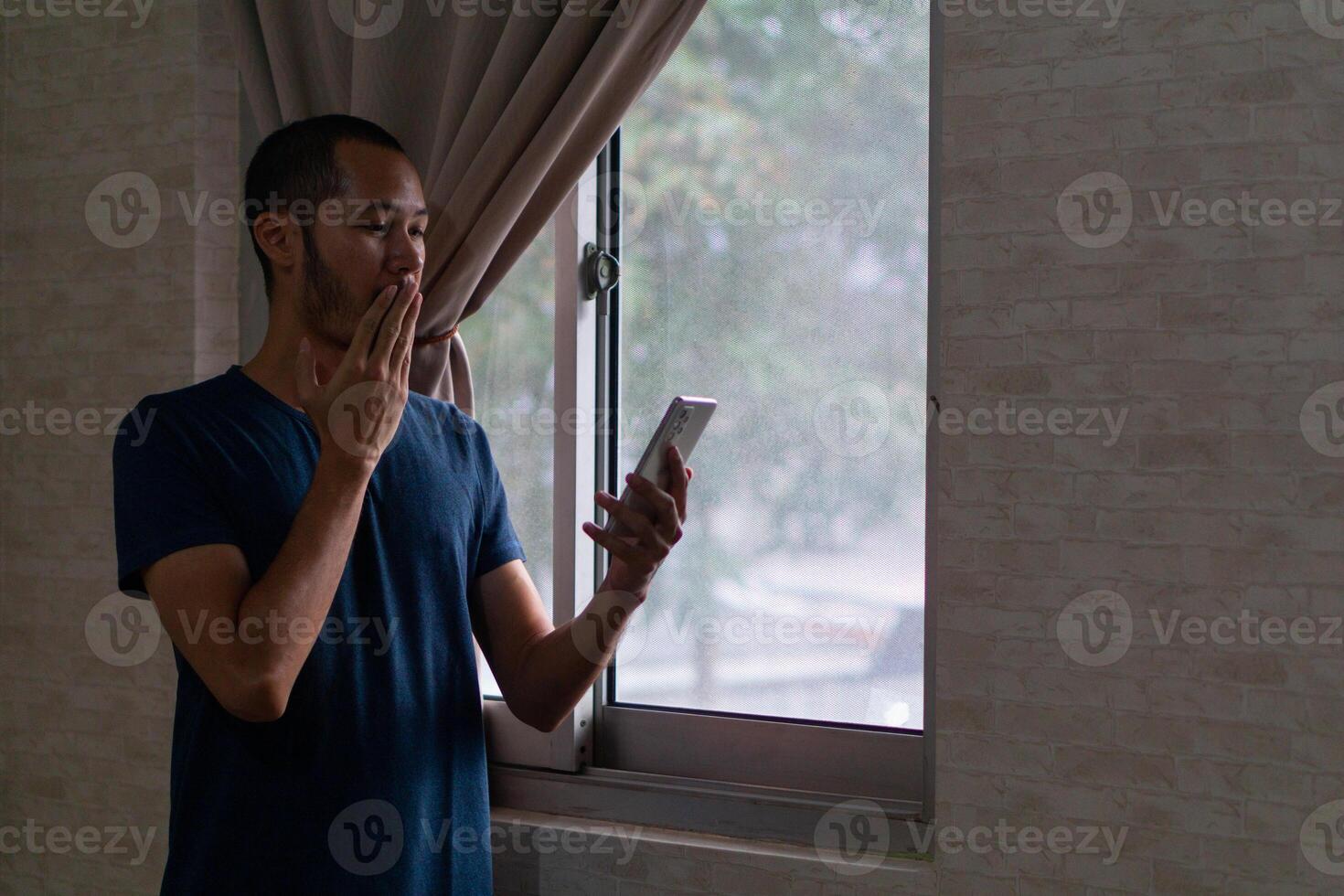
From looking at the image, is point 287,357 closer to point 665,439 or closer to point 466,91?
point 665,439

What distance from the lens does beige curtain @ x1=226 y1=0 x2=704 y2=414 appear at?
2066 millimetres

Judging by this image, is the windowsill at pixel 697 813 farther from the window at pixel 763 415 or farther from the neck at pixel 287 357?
the neck at pixel 287 357

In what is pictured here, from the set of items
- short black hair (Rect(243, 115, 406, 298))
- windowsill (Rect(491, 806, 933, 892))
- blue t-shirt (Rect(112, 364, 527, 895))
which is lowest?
windowsill (Rect(491, 806, 933, 892))

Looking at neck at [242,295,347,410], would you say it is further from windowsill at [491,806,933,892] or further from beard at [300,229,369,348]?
windowsill at [491,806,933,892]

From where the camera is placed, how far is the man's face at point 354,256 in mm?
1631

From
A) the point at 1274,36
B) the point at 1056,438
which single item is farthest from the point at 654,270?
the point at 1274,36

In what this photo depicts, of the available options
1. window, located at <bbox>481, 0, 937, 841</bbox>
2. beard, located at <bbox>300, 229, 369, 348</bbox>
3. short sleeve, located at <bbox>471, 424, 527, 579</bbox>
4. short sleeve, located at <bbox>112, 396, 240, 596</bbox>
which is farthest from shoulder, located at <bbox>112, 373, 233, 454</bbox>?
window, located at <bbox>481, 0, 937, 841</bbox>

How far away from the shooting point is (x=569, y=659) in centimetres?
169

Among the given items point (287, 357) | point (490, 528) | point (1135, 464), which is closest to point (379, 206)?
point (287, 357)

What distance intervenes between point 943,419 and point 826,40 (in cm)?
75


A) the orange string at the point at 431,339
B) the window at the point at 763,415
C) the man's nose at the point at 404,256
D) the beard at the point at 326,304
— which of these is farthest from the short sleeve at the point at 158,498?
the window at the point at 763,415

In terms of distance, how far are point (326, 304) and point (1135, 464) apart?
1.24 m

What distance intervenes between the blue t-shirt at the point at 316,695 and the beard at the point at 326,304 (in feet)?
0.39

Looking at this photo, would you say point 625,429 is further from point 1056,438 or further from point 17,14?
point 17,14
